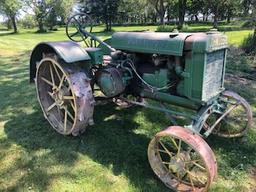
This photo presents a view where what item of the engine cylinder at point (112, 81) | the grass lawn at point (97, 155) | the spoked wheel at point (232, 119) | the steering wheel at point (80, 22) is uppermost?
the steering wheel at point (80, 22)

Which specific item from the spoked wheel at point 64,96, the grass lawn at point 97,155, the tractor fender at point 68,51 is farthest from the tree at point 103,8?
the tractor fender at point 68,51

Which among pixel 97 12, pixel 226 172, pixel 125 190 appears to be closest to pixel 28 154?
pixel 125 190

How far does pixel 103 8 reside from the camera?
108 ft

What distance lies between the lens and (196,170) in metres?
3.34

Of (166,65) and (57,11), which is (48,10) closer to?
(57,11)

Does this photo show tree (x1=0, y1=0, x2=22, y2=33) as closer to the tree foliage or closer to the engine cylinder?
the tree foliage

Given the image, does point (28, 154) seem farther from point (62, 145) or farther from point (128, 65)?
point (128, 65)

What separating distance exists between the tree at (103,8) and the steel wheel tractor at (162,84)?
95.6ft

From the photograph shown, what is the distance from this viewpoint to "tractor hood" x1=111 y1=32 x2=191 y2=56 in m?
3.21

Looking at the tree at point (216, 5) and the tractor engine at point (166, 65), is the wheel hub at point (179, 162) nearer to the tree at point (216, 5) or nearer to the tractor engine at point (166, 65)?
the tractor engine at point (166, 65)

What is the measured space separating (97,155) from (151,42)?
152 cm

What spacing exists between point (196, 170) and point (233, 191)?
459 millimetres

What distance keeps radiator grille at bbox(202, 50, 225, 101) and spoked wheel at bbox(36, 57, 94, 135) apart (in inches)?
54.1

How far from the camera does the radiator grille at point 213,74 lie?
3213 mm
